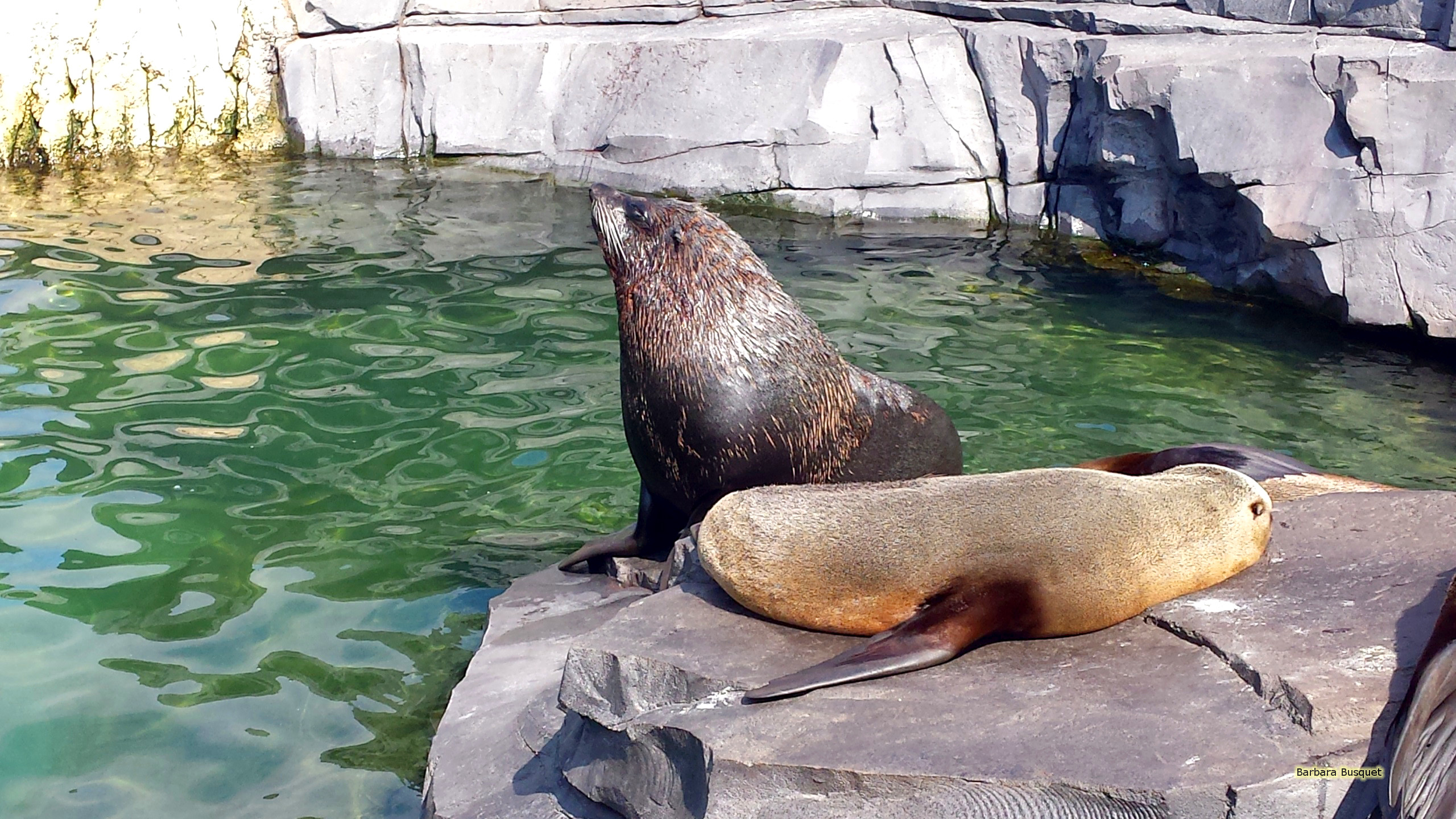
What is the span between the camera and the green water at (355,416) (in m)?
4.37

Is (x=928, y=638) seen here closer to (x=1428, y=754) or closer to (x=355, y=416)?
(x=1428, y=754)

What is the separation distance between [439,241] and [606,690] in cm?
701

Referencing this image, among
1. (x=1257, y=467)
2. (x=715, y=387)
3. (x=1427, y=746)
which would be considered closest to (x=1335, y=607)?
(x=1427, y=746)

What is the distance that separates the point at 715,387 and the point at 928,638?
1.51m

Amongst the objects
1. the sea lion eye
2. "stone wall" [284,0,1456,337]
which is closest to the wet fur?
the sea lion eye

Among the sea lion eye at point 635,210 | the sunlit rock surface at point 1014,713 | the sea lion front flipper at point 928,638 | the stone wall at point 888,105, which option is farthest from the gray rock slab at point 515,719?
the stone wall at point 888,105

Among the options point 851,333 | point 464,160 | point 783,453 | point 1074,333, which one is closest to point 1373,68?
point 1074,333

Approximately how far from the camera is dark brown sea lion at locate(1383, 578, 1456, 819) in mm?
2633

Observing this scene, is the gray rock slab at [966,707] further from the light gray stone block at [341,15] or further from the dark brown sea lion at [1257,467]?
the light gray stone block at [341,15]

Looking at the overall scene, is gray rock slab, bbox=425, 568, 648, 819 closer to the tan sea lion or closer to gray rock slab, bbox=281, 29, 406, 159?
the tan sea lion

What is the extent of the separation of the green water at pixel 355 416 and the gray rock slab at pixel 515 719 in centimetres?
30

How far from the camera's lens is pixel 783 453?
4.63 metres

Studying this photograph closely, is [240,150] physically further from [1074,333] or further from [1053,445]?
[1053,445]

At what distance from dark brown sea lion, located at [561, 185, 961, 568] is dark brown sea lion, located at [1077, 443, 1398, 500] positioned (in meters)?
0.79
